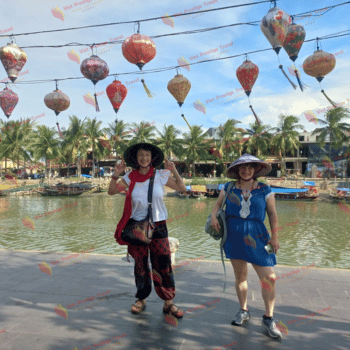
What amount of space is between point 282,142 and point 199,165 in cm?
1245

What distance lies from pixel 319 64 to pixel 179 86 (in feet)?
7.84

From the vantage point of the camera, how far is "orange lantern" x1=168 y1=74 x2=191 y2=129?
5832 mm

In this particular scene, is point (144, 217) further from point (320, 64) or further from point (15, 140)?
point (15, 140)

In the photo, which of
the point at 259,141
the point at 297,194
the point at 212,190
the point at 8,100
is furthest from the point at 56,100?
the point at 259,141

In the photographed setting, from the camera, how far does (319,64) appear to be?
5102 millimetres

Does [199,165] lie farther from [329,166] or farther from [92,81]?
[92,81]

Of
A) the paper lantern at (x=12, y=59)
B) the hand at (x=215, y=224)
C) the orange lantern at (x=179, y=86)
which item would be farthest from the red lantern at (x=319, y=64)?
the paper lantern at (x=12, y=59)

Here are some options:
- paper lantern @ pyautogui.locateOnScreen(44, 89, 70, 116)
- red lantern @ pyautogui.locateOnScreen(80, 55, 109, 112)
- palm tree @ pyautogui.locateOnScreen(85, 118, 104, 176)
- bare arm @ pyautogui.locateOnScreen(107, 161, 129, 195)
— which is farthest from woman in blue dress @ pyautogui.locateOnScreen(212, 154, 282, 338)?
palm tree @ pyautogui.locateOnScreen(85, 118, 104, 176)

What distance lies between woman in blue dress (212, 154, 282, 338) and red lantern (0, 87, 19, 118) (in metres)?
5.95

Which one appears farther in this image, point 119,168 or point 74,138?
point 74,138

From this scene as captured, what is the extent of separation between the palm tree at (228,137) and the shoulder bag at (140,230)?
35.6 metres

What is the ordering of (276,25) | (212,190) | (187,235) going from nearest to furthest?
(276,25), (187,235), (212,190)

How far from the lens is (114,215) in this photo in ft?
55.8

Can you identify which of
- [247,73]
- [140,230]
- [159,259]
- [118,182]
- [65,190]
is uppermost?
[247,73]
